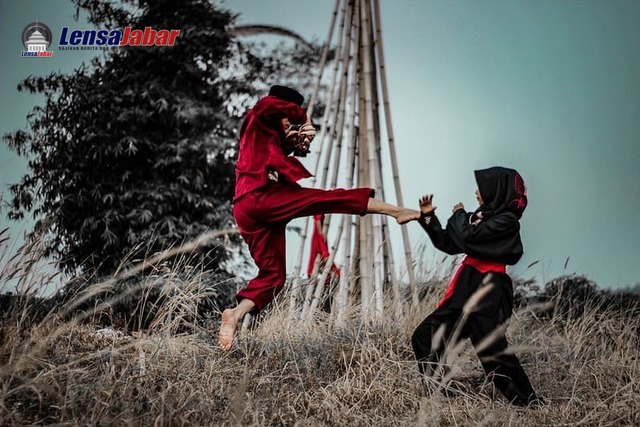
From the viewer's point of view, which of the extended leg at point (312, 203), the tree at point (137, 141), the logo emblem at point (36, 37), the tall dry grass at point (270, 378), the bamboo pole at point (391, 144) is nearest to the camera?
the tall dry grass at point (270, 378)

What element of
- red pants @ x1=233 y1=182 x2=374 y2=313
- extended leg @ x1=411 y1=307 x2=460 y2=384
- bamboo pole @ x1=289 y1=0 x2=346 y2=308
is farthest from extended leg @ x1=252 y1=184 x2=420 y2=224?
bamboo pole @ x1=289 y1=0 x2=346 y2=308

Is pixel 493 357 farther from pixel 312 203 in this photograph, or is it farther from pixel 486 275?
pixel 312 203

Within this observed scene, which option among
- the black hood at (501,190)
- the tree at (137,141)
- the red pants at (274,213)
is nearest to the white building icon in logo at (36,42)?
the tree at (137,141)

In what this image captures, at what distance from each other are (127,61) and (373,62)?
19.0ft

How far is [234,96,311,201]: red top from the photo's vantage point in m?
3.04

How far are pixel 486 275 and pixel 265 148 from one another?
1152mm

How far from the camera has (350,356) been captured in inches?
132

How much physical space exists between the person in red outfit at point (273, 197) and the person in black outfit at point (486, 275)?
0.77 ft

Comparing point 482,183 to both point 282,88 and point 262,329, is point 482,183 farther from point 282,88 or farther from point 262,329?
point 262,329

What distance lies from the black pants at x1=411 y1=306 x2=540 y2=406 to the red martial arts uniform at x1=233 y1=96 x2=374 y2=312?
665mm

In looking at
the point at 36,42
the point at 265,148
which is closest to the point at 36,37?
the point at 36,42

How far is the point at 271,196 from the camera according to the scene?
9.81 ft

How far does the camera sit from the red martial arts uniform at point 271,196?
2.96m

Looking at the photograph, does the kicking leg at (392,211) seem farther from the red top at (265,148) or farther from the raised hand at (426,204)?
the red top at (265,148)
